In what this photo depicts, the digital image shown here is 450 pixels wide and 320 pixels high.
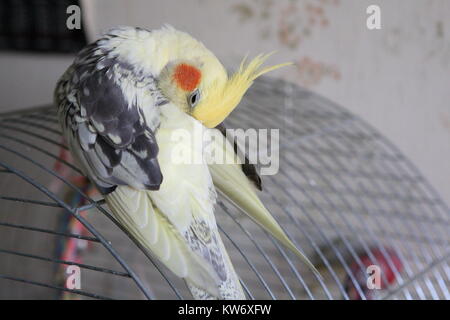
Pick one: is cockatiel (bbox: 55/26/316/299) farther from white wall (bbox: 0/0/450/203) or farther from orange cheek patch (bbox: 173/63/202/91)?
white wall (bbox: 0/0/450/203)

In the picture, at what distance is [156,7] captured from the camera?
72.1 inches

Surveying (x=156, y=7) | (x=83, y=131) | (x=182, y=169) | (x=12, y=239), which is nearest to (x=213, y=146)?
(x=182, y=169)

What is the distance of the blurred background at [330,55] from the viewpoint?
150cm

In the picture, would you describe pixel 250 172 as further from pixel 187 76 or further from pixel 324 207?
pixel 324 207

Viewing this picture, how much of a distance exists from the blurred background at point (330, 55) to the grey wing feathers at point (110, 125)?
66 cm

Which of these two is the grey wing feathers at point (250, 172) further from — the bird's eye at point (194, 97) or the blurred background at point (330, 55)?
the blurred background at point (330, 55)

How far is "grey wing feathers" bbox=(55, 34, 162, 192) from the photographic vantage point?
2.38ft

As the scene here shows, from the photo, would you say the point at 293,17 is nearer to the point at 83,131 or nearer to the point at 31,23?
the point at 31,23

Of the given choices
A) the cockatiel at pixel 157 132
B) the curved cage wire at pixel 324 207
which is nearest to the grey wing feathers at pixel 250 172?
the cockatiel at pixel 157 132

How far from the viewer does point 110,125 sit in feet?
2.43

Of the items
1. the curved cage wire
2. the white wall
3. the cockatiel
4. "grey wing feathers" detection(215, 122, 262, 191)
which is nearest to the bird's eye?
the cockatiel

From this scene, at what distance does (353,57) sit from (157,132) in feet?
3.33

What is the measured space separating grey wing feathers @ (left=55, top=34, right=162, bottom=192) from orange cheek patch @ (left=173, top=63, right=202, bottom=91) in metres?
0.04

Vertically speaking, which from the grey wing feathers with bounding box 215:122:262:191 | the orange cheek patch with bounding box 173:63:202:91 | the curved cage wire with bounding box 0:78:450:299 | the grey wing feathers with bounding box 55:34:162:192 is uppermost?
the orange cheek patch with bounding box 173:63:202:91
